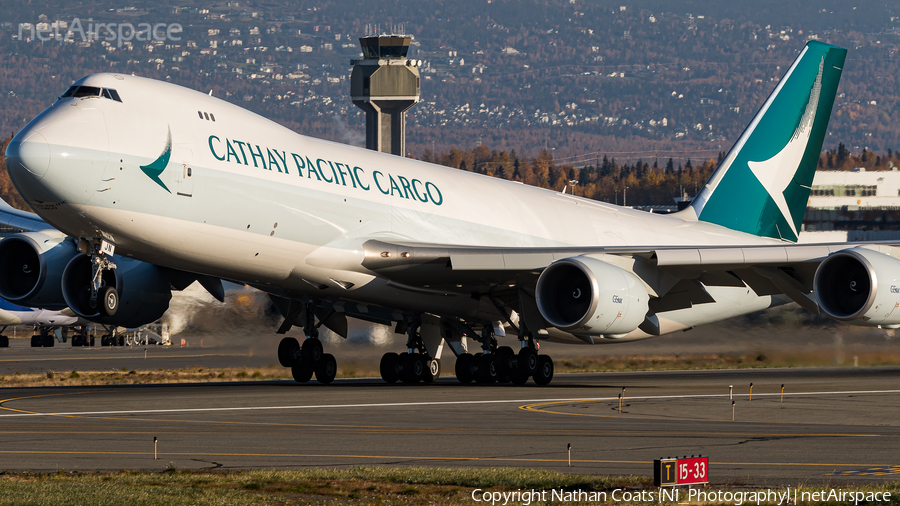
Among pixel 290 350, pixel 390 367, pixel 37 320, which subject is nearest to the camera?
pixel 290 350

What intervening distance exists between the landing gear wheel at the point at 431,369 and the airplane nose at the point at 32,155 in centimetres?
1350

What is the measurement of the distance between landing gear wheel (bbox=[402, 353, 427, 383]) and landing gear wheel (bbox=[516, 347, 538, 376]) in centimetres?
353

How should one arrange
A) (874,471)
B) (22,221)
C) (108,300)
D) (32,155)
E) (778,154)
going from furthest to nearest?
(778,154), (22,221), (108,300), (32,155), (874,471)

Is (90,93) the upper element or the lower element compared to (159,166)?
upper

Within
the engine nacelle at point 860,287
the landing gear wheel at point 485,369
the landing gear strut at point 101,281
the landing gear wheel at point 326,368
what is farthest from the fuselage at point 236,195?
the engine nacelle at point 860,287

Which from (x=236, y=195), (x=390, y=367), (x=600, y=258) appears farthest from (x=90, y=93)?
(x=390, y=367)

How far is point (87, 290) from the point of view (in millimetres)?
21984

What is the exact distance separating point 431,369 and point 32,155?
13985 mm

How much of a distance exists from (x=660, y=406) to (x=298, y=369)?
36.0 ft

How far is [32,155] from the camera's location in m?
20.5

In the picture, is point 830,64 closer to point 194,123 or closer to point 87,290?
point 194,123

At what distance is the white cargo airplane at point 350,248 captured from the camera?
21.8 m

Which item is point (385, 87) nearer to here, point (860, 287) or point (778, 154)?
point (778, 154)

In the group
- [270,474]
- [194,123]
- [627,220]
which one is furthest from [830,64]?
[270,474]
